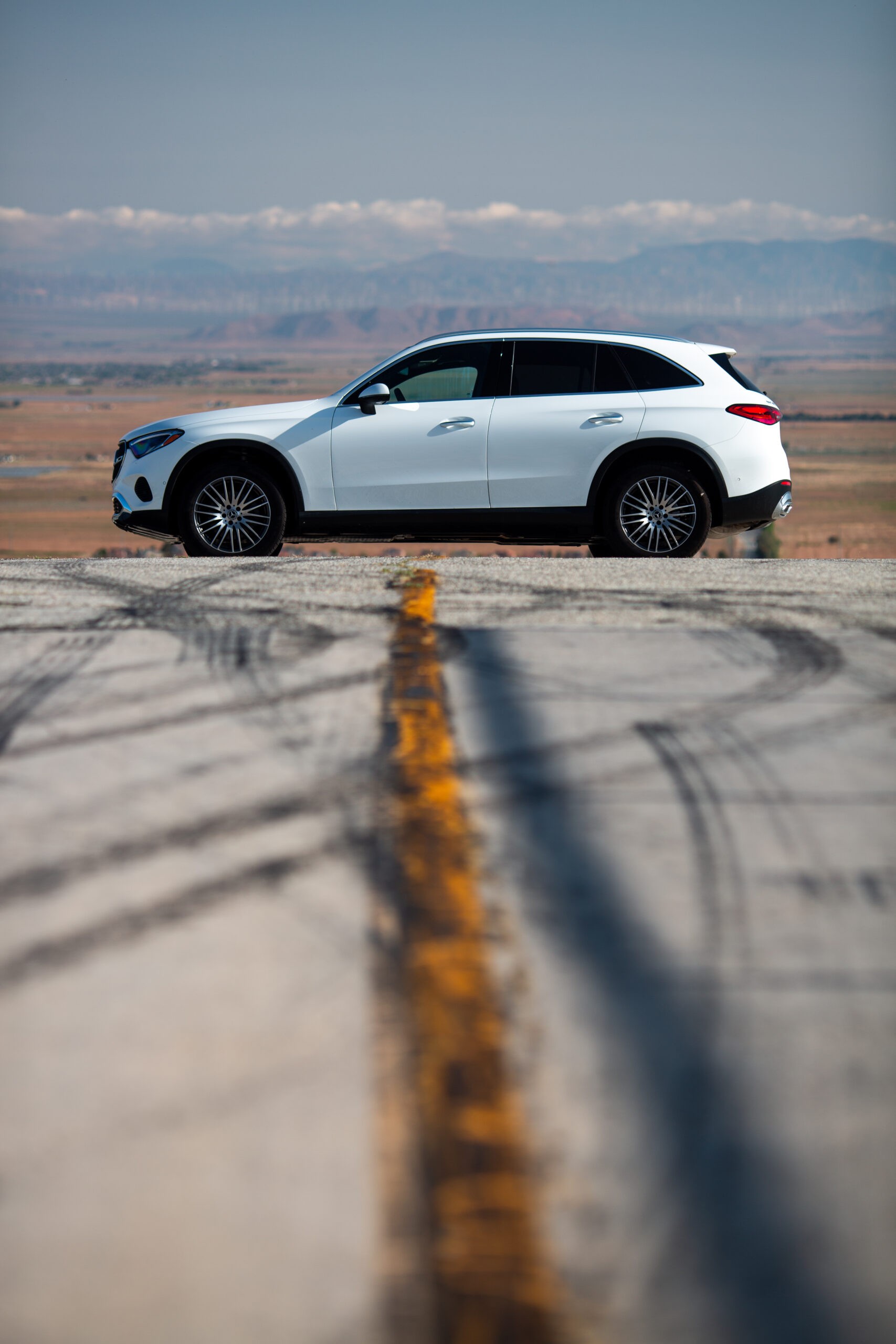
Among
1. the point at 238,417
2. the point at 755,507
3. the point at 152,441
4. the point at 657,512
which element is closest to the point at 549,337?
the point at 657,512

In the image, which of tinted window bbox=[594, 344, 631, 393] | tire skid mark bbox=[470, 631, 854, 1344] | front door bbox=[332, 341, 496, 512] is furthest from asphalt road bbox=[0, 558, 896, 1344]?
tinted window bbox=[594, 344, 631, 393]

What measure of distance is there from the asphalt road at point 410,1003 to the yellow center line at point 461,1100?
4 cm

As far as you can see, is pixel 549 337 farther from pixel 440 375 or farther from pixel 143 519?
pixel 143 519

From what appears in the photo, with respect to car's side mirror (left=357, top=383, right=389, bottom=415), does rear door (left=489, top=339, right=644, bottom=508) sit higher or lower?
lower

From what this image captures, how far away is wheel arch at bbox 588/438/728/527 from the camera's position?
28.3 feet

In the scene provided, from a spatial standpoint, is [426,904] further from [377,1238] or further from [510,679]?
[510,679]

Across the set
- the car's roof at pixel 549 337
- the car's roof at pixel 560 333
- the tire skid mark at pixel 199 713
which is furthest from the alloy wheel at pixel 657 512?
the tire skid mark at pixel 199 713

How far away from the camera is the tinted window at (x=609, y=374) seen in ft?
29.1

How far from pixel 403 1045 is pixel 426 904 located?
1.91 ft

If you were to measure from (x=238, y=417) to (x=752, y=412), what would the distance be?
12.4 feet

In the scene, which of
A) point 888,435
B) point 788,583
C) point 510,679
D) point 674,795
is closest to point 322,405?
point 788,583

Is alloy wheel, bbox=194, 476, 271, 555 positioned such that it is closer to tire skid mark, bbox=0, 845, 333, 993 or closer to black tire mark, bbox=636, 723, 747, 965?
black tire mark, bbox=636, 723, 747, 965

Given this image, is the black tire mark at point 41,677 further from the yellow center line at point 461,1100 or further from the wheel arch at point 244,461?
the wheel arch at point 244,461

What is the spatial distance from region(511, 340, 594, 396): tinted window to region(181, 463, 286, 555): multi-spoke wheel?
2003 millimetres
